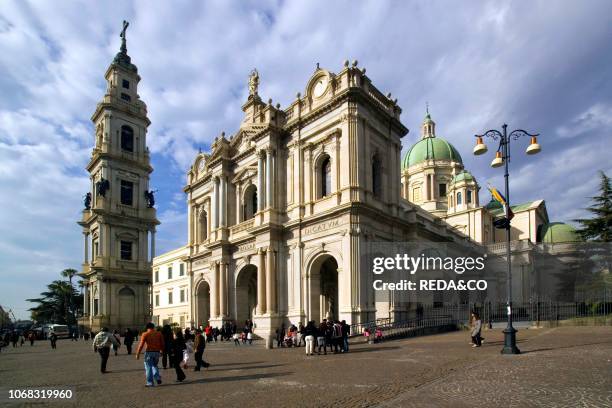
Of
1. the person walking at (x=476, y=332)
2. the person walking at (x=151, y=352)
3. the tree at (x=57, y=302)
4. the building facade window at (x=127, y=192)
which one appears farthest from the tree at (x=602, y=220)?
the tree at (x=57, y=302)

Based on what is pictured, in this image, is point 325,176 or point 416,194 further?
point 416,194

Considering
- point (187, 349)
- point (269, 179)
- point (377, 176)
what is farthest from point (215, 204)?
point (187, 349)

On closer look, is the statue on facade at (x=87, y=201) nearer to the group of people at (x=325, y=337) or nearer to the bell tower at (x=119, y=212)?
the bell tower at (x=119, y=212)

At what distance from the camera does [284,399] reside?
986cm

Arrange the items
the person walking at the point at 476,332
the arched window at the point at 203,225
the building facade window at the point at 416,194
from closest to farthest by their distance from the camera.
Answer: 1. the person walking at the point at 476,332
2. the arched window at the point at 203,225
3. the building facade window at the point at 416,194

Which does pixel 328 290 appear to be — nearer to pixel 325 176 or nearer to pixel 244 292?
pixel 244 292

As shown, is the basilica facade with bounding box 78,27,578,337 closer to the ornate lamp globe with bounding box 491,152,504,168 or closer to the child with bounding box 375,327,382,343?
the child with bounding box 375,327,382,343

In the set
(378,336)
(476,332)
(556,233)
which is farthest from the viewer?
(556,233)

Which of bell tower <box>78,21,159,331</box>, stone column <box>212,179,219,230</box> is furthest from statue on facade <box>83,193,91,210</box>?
stone column <box>212,179,219,230</box>

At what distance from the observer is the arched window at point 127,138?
62.1 m

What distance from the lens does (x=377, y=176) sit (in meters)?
32.8

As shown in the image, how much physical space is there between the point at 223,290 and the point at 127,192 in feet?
98.9

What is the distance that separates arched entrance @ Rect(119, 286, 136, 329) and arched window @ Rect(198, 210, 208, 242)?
66.3ft

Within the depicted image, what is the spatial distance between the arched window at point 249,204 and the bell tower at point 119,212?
26.4m
